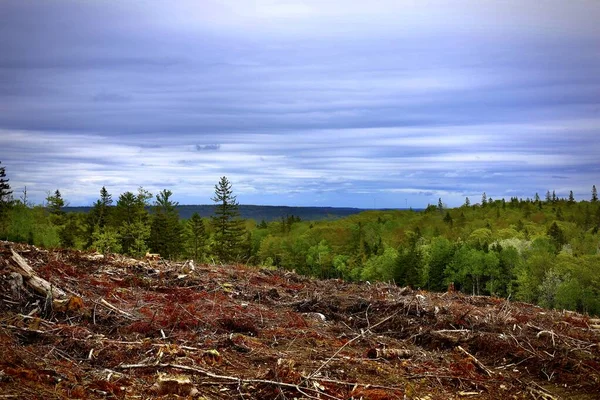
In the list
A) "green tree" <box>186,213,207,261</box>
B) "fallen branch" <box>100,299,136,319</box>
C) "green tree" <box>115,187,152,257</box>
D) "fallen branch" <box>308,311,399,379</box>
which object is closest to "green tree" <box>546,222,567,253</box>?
"green tree" <box>186,213,207,261</box>

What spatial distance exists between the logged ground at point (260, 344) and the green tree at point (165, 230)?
54.7 metres

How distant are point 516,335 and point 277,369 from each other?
14.9 ft

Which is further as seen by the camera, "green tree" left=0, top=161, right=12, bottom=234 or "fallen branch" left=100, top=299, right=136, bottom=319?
"green tree" left=0, top=161, right=12, bottom=234

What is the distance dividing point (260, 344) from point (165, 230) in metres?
60.5

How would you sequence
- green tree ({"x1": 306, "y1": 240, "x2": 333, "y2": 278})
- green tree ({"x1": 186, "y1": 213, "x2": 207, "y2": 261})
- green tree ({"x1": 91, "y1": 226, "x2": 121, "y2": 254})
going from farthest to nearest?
green tree ({"x1": 306, "y1": 240, "x2": 333, "y2": 278}) < green tree ({"x1": 186, "y1": 213, "x2": 207, "y2": 261}) < green tree ({"x1": 91, "y1": 226, "x2": 121, "y2": 254})

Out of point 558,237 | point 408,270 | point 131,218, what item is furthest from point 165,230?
point 558,237

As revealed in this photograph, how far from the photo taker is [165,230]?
66.0 metres

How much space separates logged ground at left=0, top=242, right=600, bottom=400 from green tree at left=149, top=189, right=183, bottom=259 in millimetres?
54684

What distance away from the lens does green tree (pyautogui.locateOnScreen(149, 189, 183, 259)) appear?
2569 inches

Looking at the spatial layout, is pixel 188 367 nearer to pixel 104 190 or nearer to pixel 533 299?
pixel 104 190

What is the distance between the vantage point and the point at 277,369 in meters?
6.29

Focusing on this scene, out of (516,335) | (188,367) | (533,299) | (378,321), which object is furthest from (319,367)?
(533,299)

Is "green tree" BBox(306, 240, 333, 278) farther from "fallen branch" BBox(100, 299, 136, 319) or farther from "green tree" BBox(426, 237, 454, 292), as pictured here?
"fallen branch" BBox(100, 299, 136, 319)

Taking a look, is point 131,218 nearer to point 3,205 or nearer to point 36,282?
point 3,205
